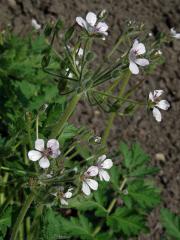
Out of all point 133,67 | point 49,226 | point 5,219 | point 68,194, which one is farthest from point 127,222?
point 133,67

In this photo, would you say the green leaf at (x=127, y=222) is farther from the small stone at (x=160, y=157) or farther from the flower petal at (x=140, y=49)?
the flower petal at (x=140, y=49)

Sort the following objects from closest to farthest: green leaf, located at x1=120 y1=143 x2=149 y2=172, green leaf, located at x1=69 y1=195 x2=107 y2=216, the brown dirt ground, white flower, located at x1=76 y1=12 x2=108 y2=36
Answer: white flower, located at x1=76 y1=12 x2=108 y2=36 < green leaf, located at x1=69 y1=195 x2=107 y2=216 < green leaf, located at x1=120 y1=143 x2=149 y2=172 < the brown dirt ground

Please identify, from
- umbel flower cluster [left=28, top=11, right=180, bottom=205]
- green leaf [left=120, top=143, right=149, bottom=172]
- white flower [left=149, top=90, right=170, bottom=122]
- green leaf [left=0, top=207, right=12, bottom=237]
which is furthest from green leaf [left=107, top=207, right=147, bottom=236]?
white flower [left=149, top=90, right=170, bottom=122]

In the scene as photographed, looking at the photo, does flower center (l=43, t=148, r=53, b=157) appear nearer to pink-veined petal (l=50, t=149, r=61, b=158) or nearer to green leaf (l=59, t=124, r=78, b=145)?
pink-veined petal (l=50, t=149, r=61, b=158)

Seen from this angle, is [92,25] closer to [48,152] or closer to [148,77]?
[48,152]

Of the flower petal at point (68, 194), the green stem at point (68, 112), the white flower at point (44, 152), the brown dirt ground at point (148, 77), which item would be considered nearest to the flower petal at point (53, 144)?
the white flower at point (44, 152)

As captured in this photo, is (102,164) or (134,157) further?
(134,157)

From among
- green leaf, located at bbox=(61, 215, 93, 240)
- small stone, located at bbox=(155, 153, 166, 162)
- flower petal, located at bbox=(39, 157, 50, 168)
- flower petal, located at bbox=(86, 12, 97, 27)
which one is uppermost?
flower petal, located at bbox=(86, 12, 97, 27)
